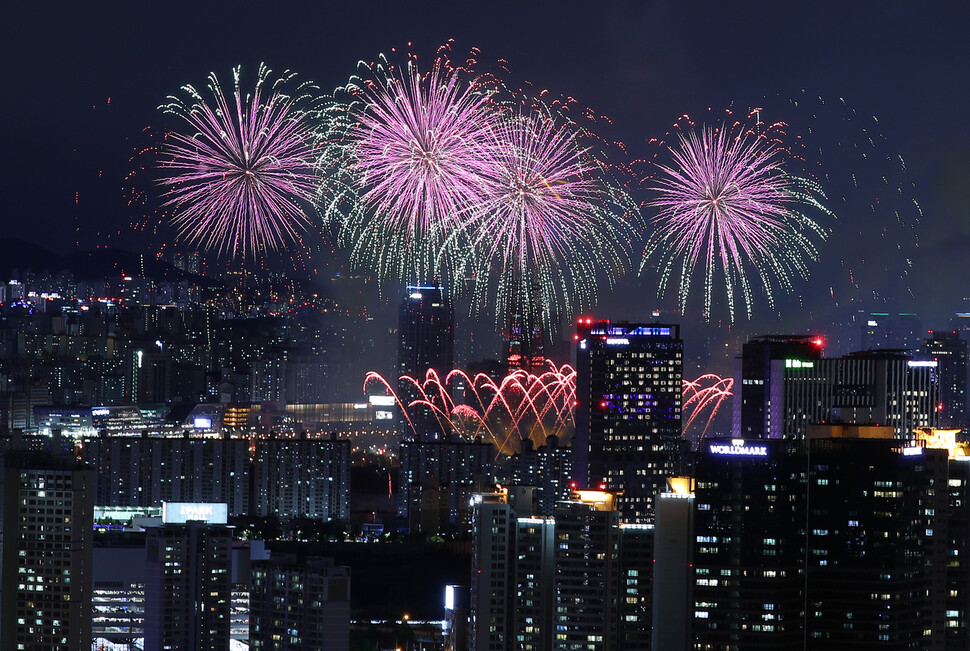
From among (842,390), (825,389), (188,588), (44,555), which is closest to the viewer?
(44,555)

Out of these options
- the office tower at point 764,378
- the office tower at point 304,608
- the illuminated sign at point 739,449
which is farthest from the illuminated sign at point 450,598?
the illuminated sign at point 739,449

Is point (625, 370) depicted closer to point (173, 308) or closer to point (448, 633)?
point (448, 633)

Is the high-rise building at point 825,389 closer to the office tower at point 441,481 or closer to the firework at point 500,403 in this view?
the firework at point 500,403

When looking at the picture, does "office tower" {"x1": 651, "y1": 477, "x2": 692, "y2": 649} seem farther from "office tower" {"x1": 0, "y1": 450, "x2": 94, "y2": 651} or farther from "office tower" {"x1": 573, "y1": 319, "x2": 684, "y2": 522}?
"office tower" {"x1": 573, "y1": 319, "x2": 684, "y2": 522}

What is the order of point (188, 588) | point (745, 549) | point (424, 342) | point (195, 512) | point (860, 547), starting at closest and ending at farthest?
point (745, 549), point (860, 547), point (188, 588), point (195, 512), point (424, 342)

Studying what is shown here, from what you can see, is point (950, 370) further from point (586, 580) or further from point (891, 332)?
point (586, 580)

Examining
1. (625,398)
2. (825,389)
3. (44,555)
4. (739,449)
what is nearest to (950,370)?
(825,389)
